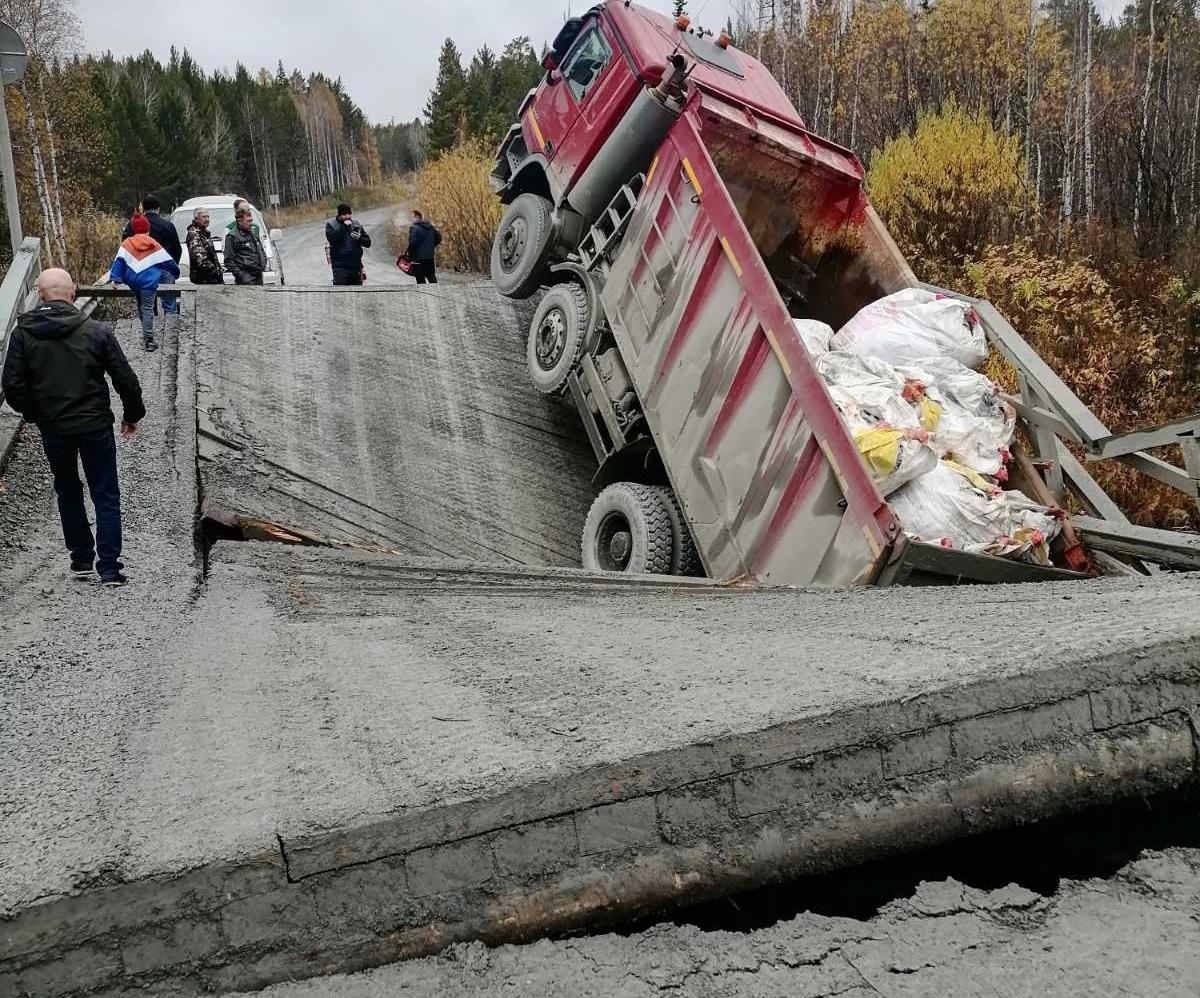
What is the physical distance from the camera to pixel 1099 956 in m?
1.60

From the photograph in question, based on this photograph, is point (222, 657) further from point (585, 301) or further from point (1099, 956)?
point (585, 301)

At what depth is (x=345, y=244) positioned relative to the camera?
11.5m

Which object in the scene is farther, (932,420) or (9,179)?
(9,179)

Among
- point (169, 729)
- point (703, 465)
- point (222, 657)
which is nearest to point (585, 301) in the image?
point (703, 465)

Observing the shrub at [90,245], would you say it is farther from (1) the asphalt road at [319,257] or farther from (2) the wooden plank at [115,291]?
(2) the wooden plank at [115,291]

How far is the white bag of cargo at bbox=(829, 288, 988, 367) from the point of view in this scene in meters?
5.37

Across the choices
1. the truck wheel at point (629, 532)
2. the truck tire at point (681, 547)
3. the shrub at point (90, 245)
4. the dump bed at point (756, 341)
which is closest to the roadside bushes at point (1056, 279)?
the dump bed at point (756, 341)

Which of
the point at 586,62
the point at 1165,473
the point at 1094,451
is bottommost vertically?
the point at 1165,473

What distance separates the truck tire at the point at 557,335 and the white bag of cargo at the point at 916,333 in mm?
2004

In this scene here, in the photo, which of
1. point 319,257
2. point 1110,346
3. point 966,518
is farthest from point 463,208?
point 966,518

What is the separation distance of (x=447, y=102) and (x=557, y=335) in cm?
4546

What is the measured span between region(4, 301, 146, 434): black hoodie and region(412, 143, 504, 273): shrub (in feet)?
51.4

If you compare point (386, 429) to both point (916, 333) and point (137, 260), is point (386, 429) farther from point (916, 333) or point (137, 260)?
point (916, 333)

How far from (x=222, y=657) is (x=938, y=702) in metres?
2.41
